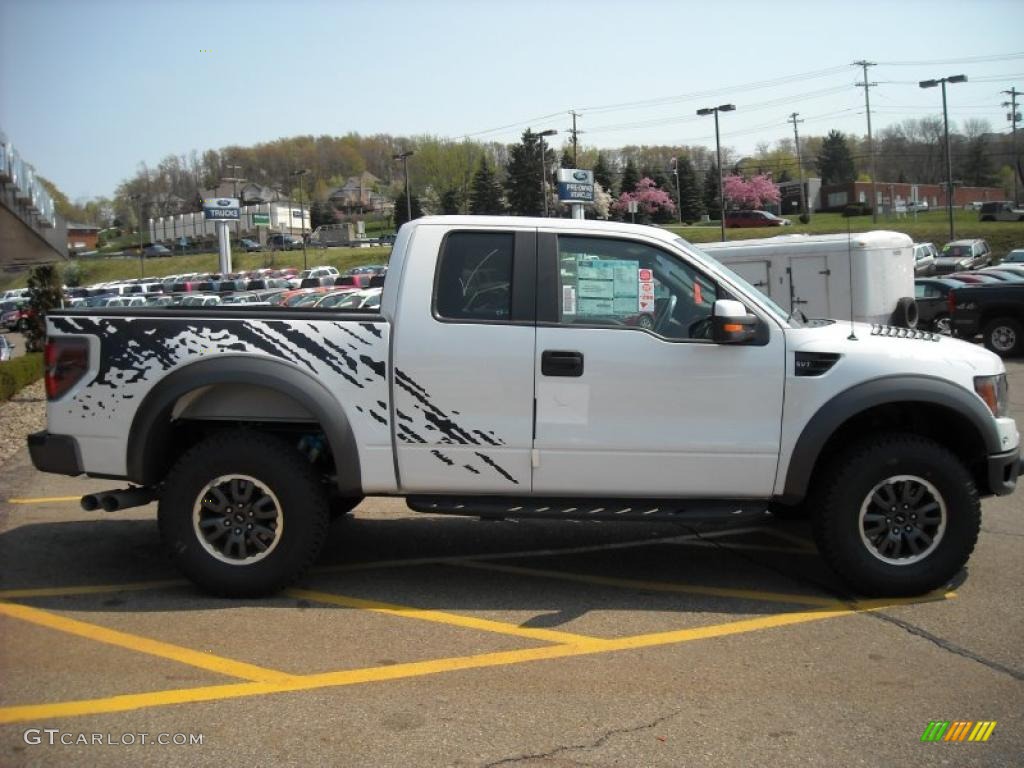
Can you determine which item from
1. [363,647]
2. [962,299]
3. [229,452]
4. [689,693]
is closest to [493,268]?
[229,452]

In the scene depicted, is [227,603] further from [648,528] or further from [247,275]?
[247,275]

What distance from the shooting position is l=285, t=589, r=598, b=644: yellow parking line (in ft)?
15.6

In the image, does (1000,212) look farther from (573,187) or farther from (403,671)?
(403,671)

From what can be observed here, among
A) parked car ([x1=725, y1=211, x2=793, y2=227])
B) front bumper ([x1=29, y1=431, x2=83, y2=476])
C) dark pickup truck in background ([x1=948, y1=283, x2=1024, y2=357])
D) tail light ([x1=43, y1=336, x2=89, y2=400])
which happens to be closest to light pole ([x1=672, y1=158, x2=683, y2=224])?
dark pickup truck in background ([x1=948, y1=283, x2=1024, y2=357])

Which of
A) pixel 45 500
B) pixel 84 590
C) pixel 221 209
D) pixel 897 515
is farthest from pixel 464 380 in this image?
pixel 221 209

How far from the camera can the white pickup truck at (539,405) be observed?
5.04 m

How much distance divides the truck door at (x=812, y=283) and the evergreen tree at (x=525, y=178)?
522 centimetres

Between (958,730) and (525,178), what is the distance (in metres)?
17.6

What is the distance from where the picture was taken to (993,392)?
524 cm

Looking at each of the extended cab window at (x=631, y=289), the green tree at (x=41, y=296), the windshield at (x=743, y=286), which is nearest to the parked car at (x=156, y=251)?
the green tree at (x=41, y=296)

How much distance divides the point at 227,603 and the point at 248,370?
4.27 ft

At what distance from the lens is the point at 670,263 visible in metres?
5.25

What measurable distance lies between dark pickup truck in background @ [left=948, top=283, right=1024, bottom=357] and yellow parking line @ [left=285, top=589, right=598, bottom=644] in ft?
53.9

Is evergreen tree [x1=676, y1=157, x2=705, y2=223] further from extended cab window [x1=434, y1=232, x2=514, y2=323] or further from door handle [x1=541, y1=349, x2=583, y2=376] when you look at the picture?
door handle [x1=541, y1=349, x2=583, y2=376]
